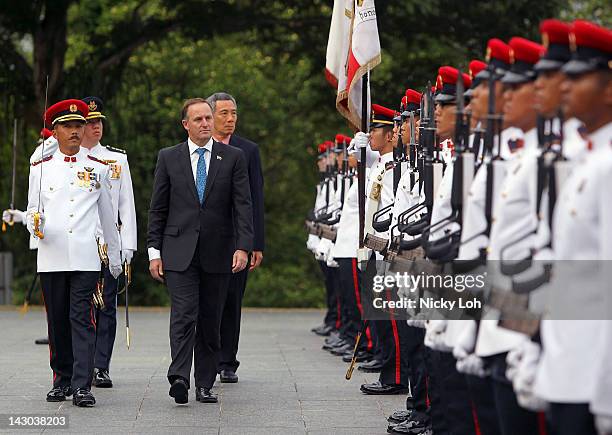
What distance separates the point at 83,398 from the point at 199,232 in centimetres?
134

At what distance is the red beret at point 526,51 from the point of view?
5.91 meters

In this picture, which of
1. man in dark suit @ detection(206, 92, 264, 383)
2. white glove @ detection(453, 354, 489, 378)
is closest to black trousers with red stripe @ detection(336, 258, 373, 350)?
man in dark suit @ detection(206, 92, 264, 383)

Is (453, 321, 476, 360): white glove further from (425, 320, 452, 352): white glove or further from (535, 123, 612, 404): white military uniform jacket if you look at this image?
(535, 123, 612, 404): white military uniform jacket

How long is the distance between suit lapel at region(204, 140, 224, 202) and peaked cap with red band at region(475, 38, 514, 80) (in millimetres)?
3954

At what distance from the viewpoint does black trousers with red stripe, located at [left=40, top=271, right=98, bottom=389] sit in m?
9.85

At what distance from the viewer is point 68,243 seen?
9.98 meters

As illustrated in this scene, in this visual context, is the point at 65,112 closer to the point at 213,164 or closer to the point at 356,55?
the point at 213,164

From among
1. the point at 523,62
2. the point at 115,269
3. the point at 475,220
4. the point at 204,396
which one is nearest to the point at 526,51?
the point at 523,62

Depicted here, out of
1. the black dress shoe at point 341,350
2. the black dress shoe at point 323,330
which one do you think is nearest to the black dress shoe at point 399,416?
the black dress shoe at point 341,350

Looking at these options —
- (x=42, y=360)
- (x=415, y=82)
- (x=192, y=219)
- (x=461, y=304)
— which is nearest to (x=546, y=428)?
(x=461, y=304)

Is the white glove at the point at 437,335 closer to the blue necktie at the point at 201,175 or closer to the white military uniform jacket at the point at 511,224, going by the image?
the white military uniform jacket at the point at 511,224

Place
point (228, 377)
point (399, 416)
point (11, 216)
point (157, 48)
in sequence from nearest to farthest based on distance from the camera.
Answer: point (399, 416), point (228, 377), point (11, 216), point (157, 48)

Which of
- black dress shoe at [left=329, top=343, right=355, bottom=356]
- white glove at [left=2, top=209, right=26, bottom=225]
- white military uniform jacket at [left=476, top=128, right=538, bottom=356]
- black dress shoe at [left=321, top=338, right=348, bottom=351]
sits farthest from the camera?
black dress shoe at [left=321, top=338, right=348, bottom=351]

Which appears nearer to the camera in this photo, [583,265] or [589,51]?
[583,265]
